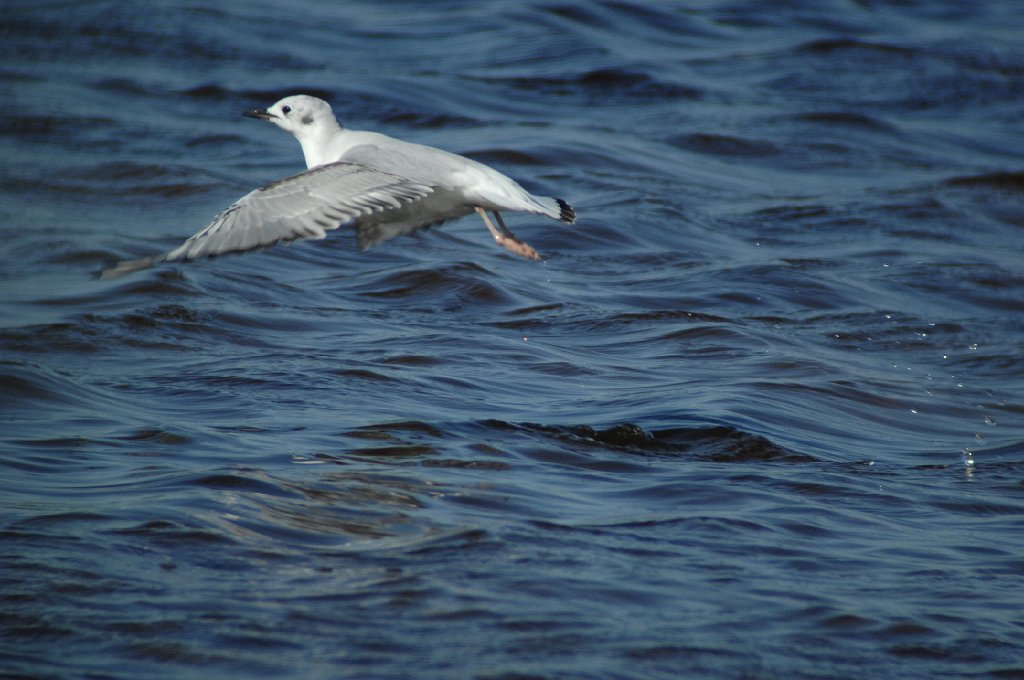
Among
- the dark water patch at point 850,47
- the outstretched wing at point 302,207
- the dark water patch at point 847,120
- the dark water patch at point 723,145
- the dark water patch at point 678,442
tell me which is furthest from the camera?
the dark water patch at point 850,47

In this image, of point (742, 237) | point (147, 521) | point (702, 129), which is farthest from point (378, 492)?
point (702, 129)

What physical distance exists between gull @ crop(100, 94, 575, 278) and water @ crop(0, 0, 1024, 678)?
76cm

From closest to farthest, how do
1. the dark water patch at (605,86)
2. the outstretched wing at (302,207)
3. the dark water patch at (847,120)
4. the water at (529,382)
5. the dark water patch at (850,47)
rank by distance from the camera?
the water at (529,382)
the outstretched wing at (302,207)
the dark water patch at (847,120)
the dark water patch at (605,86)
the dark water patch at (850,47)

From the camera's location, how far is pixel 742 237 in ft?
29.8

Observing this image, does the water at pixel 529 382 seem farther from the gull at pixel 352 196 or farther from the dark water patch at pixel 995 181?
the gull at pixel 352 196

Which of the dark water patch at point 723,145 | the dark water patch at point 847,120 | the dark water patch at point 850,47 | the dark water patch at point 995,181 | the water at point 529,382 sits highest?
the dark water patch at point 850,47

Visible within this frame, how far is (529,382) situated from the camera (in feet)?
20.5

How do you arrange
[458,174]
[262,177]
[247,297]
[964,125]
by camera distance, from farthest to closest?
[964,125] → [262,177] → [247,297] → [458,174]

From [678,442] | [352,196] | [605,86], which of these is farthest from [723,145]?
[352,196]

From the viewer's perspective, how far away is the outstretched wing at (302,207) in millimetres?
4898

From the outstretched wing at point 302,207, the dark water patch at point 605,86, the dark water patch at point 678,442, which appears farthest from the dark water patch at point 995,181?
the outstretched wing at point 302,207

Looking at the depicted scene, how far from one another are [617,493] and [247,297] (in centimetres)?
328

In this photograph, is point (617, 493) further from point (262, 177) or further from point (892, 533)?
point (262, 177)

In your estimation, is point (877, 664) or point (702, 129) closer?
point (877, 664)
